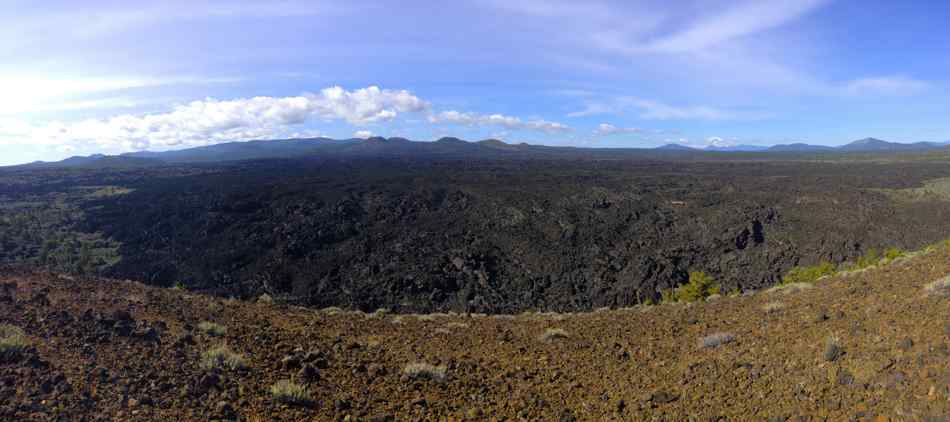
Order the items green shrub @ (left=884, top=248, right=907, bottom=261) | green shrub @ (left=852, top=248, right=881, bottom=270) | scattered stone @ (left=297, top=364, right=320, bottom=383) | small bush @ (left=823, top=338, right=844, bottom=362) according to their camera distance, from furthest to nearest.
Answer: green shrub @ (left=852, top=248, right=881, bottom=270) < green shrub @ (left=884, top=248, right=907, bottom=261) < scattered stone @ (left=297, top=364, right=320, bottom=383) < small bush @ (left=823, top=338, right=844, bottom=362)

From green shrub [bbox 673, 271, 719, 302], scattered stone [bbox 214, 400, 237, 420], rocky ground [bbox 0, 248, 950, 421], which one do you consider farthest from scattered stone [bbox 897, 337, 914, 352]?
green shrub [bbox 673, 271, 719, 302]

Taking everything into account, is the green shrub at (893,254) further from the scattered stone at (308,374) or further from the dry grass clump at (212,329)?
the dry grass clump at (212,329)

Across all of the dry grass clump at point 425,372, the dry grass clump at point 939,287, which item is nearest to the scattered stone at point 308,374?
the dry grass clump at point 425,372

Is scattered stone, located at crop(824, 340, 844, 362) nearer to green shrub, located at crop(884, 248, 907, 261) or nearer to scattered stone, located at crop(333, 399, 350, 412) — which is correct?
scattered stone, located at crop(333, 399, 350, 412)

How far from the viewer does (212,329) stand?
6.54 m

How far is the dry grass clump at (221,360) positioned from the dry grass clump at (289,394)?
672 mm

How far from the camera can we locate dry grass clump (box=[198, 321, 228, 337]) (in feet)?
21.2

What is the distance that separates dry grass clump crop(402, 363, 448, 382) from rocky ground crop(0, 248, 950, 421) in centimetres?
2

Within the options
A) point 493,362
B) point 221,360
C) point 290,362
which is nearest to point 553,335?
point 493,362

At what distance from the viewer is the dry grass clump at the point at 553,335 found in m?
7.54

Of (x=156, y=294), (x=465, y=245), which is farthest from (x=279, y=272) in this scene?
(x=156, y=294)

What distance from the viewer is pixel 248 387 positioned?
4.95 metres

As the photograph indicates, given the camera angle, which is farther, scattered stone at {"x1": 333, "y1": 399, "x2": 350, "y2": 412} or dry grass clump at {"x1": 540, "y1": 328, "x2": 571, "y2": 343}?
dry grass clump at {"x1": 540, "y1": 328, "x2": 571, "y2": 343}

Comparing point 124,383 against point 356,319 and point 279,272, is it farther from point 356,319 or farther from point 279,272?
point 279,272
